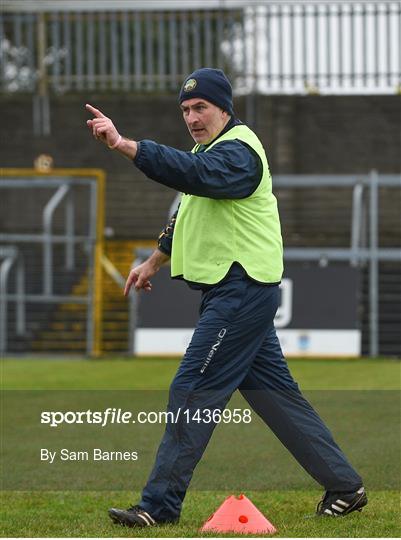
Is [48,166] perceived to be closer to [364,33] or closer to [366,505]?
[364,33]


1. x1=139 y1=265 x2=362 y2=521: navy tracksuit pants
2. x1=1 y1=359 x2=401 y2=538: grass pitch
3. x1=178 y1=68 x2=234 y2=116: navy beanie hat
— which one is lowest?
x1=1 y1=359 x2=401 y2=538: grass pitch

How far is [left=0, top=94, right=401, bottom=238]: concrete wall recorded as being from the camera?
22.9 metres

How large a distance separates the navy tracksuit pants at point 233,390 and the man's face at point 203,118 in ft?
2.04

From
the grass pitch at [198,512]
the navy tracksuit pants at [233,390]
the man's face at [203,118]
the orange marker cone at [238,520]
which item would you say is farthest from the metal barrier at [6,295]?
the orange marker cone at [238,520]

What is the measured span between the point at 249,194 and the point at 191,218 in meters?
0.30

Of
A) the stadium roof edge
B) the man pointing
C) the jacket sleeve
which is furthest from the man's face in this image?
the stadium roof edge

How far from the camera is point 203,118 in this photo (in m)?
6.15

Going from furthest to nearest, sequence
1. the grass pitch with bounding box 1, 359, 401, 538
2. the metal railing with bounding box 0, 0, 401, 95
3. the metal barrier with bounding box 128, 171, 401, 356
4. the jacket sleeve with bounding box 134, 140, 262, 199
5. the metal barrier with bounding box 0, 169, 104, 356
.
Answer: the metal railing with bounding box 0, 0, 401, 95 → the metal barrier with bounding box 0, 169, 104, 356 → the metal barrier with bounding box 128, 171, 401, 356 → the grass pitch with bounding box 1, 359, 401, 538 → the jacket sleeve with bounding box 134, 140, 262, 199

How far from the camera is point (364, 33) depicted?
22.5m

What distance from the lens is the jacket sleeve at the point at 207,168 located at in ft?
18.7

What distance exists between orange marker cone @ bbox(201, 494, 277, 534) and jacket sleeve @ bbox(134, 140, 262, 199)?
1366 millimetres

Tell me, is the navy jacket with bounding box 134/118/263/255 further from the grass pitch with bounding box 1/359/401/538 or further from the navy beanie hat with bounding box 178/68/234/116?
the grass pitch with bounding box 1/359/401/538

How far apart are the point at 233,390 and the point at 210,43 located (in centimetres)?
1744

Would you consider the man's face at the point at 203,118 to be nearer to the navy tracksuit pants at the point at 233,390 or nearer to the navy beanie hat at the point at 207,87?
the navy beanie hat at the point at 207,87
